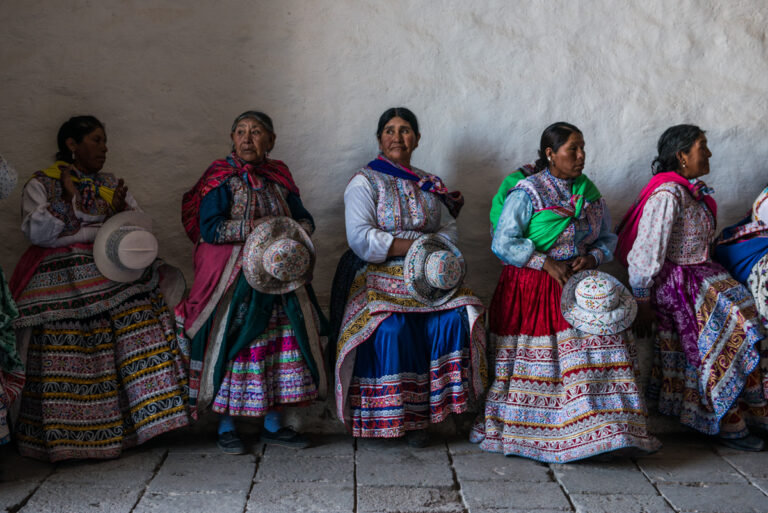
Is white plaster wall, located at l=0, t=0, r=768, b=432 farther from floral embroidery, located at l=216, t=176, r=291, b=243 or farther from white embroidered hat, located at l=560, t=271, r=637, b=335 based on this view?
white embroidered hat, located at l=560, t=271, r=637, b=335

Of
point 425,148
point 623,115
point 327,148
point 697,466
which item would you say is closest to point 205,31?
point 327,148

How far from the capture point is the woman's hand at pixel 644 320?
3.98m

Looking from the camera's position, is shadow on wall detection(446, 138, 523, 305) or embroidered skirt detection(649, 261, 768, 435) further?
shadow on wall detection(446, 138, 523, 305)

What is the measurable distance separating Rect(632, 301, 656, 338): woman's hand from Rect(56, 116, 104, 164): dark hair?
301 centimetres

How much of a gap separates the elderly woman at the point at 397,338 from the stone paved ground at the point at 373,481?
0.70 feet

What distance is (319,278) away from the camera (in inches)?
175

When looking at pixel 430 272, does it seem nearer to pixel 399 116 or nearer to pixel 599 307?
pixel 599 307

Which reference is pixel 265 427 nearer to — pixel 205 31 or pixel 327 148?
pixel 327 148

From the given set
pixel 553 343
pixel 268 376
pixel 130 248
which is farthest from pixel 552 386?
pixel 130 248

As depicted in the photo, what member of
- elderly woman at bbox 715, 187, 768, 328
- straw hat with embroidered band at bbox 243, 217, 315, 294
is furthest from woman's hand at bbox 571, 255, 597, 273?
straw hat with embroidered band at bbox 243, 217, 315, 294

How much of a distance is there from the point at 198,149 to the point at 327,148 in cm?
76

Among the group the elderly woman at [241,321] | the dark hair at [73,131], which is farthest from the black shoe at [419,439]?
the dark hair at [73,131]

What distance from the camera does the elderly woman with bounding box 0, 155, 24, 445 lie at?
3.22m

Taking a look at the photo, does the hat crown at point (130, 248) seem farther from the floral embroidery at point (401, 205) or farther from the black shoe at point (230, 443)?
the floral embroidery at point (401, 205)
